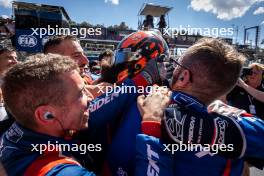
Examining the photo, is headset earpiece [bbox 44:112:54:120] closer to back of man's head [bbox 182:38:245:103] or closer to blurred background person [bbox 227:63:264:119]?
back of man's head [bbox 182:38:245:103]

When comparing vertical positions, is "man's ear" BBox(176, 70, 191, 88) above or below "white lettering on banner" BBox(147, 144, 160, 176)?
above

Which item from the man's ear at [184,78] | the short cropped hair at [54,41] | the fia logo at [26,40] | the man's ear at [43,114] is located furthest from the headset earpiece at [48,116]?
the fia logo at [26,40]

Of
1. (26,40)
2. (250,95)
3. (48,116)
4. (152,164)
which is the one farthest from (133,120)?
(26,40)

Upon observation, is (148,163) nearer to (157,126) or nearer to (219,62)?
(157,126)

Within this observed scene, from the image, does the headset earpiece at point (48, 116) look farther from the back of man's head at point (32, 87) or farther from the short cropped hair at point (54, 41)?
the short cropped hair at point (54, 41)

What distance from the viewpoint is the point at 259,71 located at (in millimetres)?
4598

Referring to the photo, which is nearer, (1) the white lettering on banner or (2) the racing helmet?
(1) the white lettering on banner

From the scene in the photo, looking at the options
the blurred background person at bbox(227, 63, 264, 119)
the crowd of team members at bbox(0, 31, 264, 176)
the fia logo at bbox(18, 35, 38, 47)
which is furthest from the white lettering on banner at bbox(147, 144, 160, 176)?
the fia logo at bbox(18, 35, 38, 47)

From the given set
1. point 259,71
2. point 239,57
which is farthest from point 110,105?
point 259,71

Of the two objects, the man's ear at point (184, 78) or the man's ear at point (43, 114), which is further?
the man's ear at point (184, 78)

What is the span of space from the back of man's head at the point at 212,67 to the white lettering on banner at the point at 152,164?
423 millimetres

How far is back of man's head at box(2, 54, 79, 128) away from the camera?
49.1 inches

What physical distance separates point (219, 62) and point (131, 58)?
53 cm

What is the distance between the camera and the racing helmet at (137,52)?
5.29 feet
